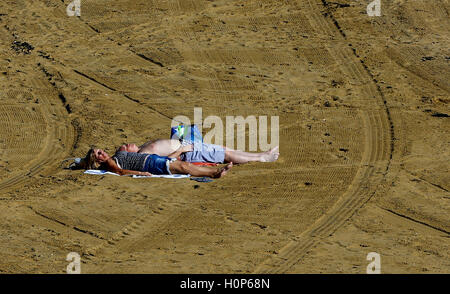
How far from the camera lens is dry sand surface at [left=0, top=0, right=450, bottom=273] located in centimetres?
1073

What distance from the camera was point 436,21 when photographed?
701 inches

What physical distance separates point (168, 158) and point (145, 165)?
33cm

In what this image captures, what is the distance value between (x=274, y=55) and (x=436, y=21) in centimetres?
345
